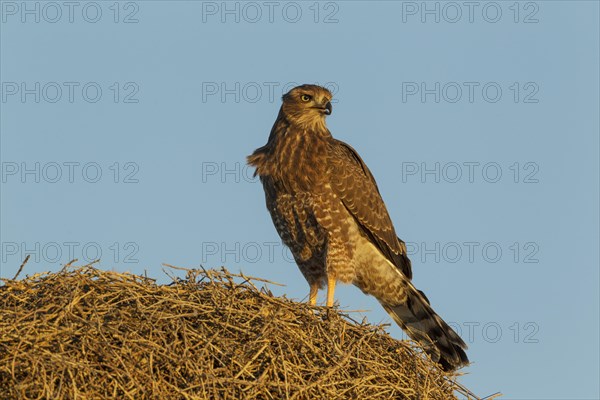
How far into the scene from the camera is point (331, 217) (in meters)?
9.66

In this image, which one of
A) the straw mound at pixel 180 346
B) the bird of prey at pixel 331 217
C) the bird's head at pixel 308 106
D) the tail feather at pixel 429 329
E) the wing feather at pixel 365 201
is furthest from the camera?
the bird's head at pixel 308 106

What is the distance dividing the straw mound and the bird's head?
311cm

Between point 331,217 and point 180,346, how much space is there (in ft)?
11.9

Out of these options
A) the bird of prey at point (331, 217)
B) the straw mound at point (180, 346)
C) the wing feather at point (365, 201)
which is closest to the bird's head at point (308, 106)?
the bird of prey at point (331, 217)

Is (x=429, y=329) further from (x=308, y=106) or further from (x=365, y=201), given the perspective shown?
(x=308, y=106)

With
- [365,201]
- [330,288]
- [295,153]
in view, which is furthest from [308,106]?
[330,288]

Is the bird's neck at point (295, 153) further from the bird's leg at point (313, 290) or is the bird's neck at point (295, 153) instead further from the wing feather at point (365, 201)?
the bird's leg at point (313, 290)

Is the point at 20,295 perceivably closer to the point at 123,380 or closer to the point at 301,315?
the point at 123,380

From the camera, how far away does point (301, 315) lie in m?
7.09

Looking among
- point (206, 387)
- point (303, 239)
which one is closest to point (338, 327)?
point (206, 387)

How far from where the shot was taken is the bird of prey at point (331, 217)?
966cm

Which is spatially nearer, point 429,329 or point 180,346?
point 180,346

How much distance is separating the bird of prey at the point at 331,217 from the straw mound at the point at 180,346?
2392 millimetres

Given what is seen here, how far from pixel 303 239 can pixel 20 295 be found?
12.0 ft
